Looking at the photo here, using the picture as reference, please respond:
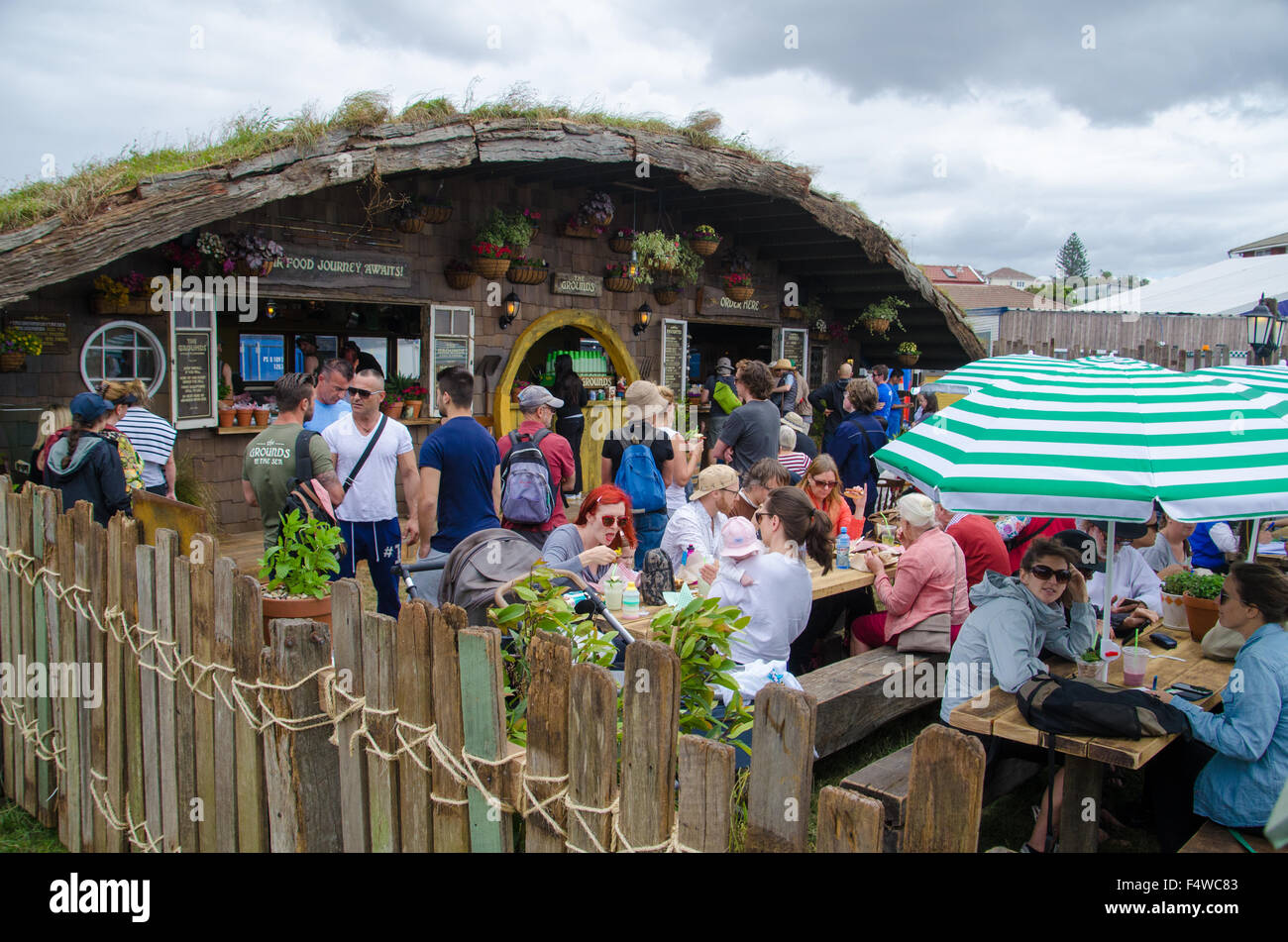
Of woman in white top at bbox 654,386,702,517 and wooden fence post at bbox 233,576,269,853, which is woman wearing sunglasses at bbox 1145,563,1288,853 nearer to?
wooden fence post at bbox 233,576,269,853

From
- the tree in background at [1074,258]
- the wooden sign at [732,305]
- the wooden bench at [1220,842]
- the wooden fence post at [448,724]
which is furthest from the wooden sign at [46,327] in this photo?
the tree in background at [1074,258]

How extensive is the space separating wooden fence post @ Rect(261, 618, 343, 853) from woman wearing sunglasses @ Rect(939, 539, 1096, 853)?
8.00 feet

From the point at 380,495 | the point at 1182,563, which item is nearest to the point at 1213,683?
the point at 1182,563

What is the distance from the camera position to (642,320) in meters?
12.3

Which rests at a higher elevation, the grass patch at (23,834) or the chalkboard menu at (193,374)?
the chalkboard menu at (193,374)

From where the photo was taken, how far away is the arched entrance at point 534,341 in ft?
35.2

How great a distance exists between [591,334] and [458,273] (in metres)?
2.47

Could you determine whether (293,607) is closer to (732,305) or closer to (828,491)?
(828,491)

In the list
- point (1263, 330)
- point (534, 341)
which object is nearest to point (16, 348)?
point (534, 341)

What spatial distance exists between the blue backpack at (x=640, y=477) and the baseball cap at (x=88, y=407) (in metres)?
3.06

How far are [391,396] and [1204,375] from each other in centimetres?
785

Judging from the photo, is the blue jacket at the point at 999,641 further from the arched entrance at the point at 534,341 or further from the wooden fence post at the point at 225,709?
the arched entrance at the point at 534,341

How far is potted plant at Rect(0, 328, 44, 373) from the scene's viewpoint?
7043mm

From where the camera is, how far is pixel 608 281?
11750 millimetres
